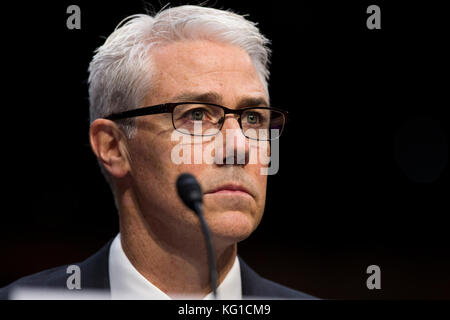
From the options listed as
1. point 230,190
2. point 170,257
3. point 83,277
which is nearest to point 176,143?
point 230,190

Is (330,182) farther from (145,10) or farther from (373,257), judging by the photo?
(145,10)

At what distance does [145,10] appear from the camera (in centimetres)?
221

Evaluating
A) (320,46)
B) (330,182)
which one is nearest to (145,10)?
(320,46)

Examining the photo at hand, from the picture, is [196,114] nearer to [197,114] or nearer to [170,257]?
[197,114]

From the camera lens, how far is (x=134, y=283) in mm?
1952

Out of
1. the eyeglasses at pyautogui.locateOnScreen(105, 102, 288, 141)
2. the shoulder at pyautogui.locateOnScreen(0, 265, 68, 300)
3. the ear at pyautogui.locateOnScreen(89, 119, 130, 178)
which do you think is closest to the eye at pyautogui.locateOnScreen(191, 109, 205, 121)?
the eyeglasses at pyautogui.locateOnScreen(105, 102, 288, 141)

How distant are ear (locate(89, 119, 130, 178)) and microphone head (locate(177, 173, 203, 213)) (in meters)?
0.63

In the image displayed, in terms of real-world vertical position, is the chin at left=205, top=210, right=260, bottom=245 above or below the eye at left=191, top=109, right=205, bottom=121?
below

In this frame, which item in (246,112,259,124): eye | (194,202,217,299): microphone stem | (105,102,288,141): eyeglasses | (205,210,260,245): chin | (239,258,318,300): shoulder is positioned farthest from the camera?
(239,258,318,300): shoulder

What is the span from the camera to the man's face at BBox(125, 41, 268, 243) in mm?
1818

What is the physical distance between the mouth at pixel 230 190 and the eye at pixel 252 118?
0.28 meters

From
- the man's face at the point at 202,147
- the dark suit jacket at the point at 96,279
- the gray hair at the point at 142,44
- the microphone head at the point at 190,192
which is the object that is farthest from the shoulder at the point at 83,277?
the microphone head at the point at 190,192

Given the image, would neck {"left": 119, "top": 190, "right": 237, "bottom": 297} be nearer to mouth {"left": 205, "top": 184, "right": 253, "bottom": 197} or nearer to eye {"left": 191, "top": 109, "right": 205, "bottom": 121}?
mouth {"left": 205, "top": 184, "right": 253, "bottom": 197}

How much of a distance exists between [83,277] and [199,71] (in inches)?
33.4
